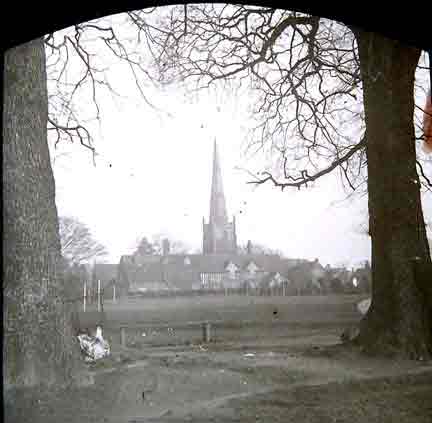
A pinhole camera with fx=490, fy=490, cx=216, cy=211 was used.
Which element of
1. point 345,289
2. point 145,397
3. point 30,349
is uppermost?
point 345,289

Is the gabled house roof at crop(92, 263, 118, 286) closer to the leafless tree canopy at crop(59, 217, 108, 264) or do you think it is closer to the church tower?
the leafless tree canopy at crop(59, 217, 108, 264)

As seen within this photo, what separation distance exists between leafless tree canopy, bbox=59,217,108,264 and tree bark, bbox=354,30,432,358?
336 centimetres

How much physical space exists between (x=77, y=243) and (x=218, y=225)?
163 centimetres

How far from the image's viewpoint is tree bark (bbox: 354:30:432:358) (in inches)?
231

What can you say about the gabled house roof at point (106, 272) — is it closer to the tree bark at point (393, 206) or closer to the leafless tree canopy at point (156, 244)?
the leafless tree canopy at point (156, 244)

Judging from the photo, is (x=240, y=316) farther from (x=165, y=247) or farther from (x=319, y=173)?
(x=319, y=173)

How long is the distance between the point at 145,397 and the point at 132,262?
1784 mm

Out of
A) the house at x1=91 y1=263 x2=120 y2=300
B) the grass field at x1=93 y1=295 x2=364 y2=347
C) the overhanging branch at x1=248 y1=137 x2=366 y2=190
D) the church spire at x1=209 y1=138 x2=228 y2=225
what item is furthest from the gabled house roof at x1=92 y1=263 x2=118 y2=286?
the overhanging branch at x1=248 y1=137 x2=366 y2=190

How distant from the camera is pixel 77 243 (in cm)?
561

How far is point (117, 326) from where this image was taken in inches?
233

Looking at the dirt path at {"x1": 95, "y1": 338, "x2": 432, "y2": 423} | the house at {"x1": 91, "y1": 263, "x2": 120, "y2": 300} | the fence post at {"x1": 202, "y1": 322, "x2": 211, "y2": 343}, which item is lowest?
the dirt path at {"x1": 95, "y1": 338, "x2": 432, "y2": 423}

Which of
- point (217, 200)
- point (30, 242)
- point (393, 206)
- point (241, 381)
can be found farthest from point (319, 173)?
point (30, 242)

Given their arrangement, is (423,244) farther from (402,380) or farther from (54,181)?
(54,181)

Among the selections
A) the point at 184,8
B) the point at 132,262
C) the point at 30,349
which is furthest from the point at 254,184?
the point at 30,349
